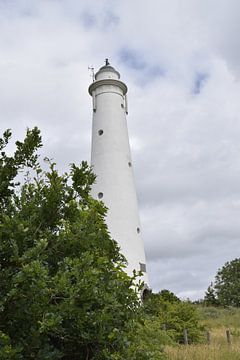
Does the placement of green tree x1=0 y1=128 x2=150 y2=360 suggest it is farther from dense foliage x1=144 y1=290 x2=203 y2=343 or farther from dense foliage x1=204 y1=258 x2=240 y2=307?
dense foliage x1=204 y1=258 x2=240 y2=307

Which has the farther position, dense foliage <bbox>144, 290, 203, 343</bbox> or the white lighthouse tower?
the white lighthouse tower

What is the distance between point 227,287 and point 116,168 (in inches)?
1017

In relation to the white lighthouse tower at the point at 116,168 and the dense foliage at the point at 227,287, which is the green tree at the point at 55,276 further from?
the dense foliage at the point at 227,287

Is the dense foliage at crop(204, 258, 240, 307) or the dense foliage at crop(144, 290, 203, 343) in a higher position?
the dense foliage at crop(204, 258, 240, 307)

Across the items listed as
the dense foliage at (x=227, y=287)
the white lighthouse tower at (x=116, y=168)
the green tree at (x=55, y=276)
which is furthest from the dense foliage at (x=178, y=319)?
the dense foliage at (x=227, y=287)

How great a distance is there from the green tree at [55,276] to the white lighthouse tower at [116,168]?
1440cm

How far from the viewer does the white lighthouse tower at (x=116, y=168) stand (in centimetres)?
2027

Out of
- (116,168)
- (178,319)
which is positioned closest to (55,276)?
(178,319)

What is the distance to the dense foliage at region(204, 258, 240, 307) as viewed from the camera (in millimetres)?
39219

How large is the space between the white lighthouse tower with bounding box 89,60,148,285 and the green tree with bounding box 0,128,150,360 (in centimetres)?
1440

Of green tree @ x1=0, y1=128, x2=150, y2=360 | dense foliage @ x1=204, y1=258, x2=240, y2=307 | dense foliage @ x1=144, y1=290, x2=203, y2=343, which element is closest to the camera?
green tree @ x1=0, y1=128, x2=150, y2=360

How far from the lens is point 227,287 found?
1646 inches

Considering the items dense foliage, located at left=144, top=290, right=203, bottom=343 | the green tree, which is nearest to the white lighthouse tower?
dense foliage, located at left=144, top=290, right=203, bottom=343

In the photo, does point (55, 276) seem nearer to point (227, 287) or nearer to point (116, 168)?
point (116, 168)
